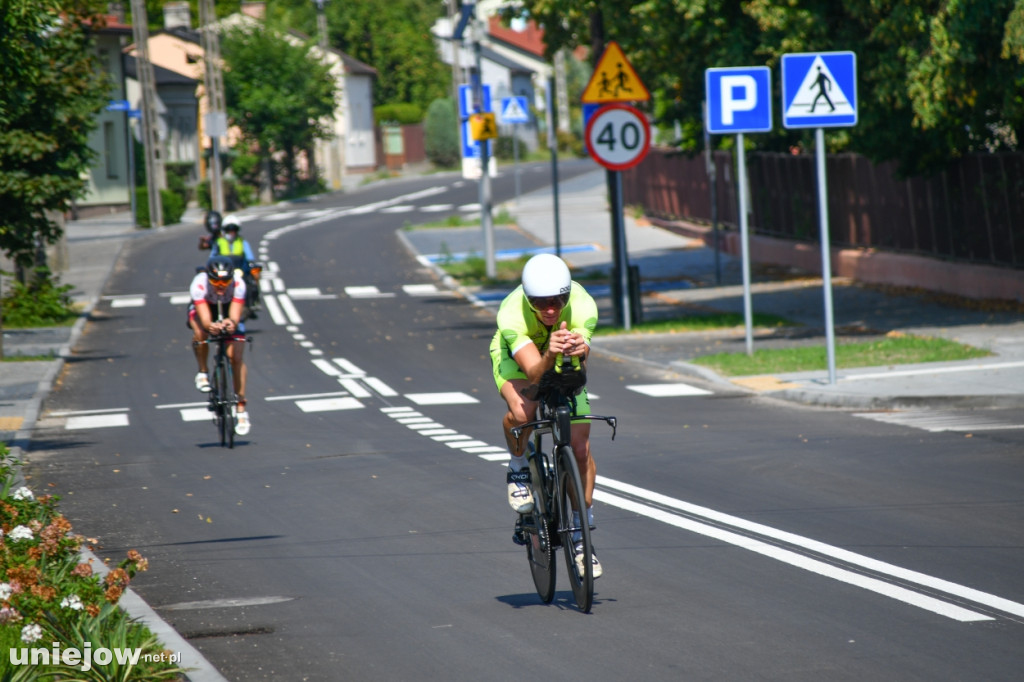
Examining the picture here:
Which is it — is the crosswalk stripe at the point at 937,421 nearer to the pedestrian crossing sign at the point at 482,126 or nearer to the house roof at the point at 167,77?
the pedestrian crossing sign at the point at 482,126

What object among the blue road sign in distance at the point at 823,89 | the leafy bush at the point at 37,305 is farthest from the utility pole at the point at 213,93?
the blue road sign in distance at the point at 823,89

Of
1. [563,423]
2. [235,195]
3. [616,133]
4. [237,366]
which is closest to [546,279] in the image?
[563,423]

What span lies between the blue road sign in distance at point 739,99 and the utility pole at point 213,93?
37352mm

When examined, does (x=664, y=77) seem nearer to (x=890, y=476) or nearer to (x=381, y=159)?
(x=890, y=476)

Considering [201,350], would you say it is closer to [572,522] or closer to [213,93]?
[572,522]

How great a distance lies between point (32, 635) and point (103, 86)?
1887 centimetres

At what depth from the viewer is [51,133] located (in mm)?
21344

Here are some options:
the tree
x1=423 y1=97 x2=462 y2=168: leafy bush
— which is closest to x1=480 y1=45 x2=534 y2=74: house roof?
x1=423 y1=97 x2=462 y2=168: leafy bush

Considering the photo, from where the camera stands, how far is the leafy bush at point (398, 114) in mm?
94188

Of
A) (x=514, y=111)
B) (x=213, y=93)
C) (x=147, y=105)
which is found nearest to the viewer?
(x=514, y=111)

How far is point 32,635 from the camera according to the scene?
213 inches

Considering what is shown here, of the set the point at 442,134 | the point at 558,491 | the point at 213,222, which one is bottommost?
the point at 558,491

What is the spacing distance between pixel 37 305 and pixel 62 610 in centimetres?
2180

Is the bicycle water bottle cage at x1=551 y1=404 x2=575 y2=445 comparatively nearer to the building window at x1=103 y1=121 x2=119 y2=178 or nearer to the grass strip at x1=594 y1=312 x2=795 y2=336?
the grass strip at x1=594 y1=312 x2=795 y2=336
